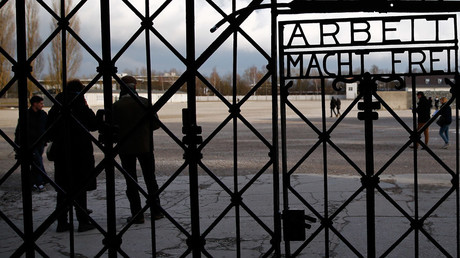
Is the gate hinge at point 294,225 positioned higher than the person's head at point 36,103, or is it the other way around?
the person's head at point 36,103

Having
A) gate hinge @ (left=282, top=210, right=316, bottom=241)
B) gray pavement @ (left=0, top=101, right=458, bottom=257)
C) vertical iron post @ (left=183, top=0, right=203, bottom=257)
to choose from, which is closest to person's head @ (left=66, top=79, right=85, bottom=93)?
gray pavement @ (left=0, top=101, right=458, bottom=257)

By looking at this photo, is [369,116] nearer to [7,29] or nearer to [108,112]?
[108,112]

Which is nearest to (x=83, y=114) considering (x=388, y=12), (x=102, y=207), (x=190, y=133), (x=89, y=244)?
(x=89, y=244)

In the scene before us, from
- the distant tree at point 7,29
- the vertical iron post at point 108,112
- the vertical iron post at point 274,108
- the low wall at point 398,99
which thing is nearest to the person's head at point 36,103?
the distant tree at point 7,29

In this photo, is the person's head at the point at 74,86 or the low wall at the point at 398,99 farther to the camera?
the low wall at the point at 398,99

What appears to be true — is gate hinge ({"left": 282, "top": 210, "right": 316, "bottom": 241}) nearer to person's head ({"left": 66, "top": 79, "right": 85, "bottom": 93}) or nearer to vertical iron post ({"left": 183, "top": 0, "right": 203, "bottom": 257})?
vertical iron post ({"left": 183, "top": 0, "right": 203, "bottom": 257})

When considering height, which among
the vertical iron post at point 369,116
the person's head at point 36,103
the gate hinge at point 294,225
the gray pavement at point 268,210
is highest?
the person's head at point 36,103

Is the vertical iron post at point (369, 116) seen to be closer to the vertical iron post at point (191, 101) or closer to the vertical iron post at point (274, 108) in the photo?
the vertical iron post at point (274, 108)

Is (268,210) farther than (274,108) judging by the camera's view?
Yes

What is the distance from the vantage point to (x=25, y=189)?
2863 millimetres

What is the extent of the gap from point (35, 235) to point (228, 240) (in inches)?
101

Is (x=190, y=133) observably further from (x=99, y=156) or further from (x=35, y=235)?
(x=99, y=156)

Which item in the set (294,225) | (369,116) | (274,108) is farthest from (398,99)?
(274,108)

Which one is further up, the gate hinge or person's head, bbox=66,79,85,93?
person's head, bbox=66,79,85,93
